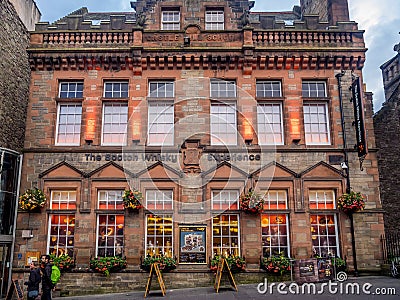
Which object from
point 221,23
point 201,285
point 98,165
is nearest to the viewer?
point 201,285

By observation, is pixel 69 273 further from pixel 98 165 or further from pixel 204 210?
pixel 204 210

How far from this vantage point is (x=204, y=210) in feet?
52.6

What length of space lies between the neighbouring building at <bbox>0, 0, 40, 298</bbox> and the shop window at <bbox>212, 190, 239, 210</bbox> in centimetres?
783

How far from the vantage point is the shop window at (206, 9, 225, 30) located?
18719 millimetres

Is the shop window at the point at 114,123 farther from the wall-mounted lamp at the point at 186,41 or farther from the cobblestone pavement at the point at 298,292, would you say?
the cobblestone pavement at the point at 298,292

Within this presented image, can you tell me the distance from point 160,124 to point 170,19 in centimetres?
521

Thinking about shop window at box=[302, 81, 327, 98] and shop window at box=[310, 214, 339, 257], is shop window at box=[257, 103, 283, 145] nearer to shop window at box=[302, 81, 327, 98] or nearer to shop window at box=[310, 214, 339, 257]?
shop window at box=[302, 81, 327, 98]

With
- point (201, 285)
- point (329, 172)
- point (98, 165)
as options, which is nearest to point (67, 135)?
point (98, 165)

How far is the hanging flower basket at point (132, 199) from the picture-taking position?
1563 centimetres

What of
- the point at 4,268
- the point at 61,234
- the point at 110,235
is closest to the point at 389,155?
the point at 110,235

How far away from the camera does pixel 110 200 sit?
643 inches

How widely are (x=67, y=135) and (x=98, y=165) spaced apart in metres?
1.99

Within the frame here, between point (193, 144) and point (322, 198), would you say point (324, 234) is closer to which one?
point (322, 198)

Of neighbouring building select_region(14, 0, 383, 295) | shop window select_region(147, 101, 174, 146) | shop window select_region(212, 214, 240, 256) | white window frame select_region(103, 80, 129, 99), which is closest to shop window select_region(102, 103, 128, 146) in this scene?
neighbouring building select_region(14, 0, 383, 295)
